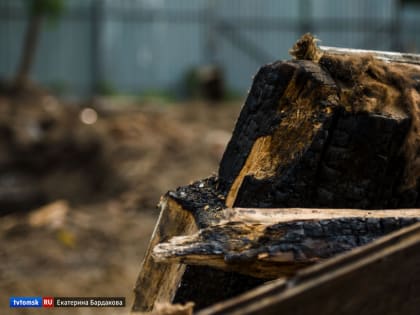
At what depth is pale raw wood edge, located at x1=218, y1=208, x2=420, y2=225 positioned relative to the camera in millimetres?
1404

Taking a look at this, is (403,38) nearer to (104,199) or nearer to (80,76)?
(80,76)

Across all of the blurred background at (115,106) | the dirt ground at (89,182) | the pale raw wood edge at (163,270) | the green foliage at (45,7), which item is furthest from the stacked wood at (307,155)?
the green foliage at (45,7)

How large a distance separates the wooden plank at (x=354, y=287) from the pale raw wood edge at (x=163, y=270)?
547mm

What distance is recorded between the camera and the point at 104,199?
8.47m

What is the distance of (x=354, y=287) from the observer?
112 cm

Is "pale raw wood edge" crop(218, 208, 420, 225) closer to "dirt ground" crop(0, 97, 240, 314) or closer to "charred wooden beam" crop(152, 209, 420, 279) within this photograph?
"charred wooden beam" crop(152, 209, 420, 279)

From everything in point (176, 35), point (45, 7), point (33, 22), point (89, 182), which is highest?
point (45, 7)

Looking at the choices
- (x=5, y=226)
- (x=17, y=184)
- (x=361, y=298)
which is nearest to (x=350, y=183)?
(x=361, y=298)

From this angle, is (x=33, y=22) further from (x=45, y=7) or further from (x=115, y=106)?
(x=115, y=106)

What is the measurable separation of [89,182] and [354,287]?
27.0ft

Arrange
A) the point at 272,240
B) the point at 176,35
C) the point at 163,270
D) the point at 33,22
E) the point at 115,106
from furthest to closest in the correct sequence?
1. the point at 176,35
2. the point at 33,22
3. the point at 115,106
4. the point at 163,270
5. the point at 272,240

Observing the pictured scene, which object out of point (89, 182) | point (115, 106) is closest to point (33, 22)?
point (115, 106)

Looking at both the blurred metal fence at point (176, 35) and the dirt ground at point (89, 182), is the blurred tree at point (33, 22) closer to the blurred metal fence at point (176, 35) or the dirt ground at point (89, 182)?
the dirt ground at point (89, 182)

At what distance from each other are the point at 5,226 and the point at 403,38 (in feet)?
34.3
